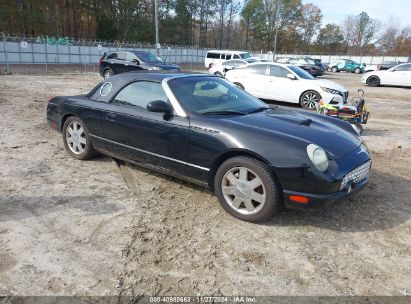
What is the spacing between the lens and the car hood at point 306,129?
3605 mm

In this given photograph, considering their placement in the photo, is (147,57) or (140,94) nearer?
(140,94)

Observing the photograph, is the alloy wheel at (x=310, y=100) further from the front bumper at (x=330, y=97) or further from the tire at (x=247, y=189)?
the tire at (x=247, y=189)

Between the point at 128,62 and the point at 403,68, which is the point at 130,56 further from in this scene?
the point at 403,68

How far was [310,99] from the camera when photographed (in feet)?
35.9

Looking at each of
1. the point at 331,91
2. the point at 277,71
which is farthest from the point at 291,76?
the point at 331,91

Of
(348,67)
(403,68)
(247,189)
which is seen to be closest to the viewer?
(247,189)

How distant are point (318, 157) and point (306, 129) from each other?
1.83 feet

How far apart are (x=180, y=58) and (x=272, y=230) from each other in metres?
39.7

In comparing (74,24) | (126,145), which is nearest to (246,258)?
(126,145)

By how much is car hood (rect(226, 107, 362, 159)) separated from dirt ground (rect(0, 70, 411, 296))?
0.77 m

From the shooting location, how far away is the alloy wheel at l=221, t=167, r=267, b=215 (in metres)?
3.55

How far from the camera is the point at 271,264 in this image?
301 centimetres

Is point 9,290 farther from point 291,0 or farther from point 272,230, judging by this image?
point 291,0

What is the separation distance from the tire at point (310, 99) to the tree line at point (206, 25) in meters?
36.7
